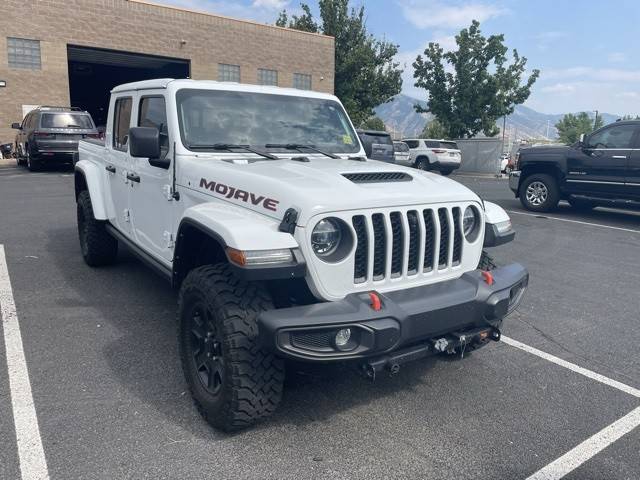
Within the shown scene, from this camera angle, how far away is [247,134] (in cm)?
401

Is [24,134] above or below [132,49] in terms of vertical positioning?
below

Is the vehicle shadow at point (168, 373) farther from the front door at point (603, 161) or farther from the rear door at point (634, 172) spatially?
the front door at point (603, 161)

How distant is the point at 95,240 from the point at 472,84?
2678cm

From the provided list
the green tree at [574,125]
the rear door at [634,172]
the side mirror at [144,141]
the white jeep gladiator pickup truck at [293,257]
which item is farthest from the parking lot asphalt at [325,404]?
the green tree at [574,125]

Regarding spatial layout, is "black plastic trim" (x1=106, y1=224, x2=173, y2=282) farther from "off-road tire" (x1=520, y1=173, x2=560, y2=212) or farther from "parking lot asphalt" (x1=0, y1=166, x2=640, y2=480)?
"off-road tire" (x1=520, y1=173, x2=560, y2=212)

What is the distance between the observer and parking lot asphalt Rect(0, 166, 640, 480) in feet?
8.82

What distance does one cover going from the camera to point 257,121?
4.09 meters

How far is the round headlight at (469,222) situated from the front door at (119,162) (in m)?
2.88

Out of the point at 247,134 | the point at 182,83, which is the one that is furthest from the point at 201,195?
the point at 182,83

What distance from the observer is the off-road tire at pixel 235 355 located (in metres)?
2.69

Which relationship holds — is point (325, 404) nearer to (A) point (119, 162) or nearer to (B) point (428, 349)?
(B) point (428, 349)

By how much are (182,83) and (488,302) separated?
266 cm

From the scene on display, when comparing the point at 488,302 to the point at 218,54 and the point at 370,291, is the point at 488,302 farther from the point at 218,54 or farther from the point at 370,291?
the point at 218,54

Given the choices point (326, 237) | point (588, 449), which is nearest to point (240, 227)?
point (326, 237)
